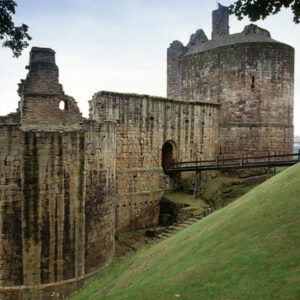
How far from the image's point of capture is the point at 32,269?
941cm

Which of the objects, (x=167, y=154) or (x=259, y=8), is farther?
(x=167, y=154)

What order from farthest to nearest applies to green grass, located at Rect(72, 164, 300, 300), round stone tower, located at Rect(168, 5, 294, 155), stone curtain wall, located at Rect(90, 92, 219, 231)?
round stone tower, located at Rect(168, 5, 294, 155) < stone curtain wall, located at Rect(90, 92, 219, 231) < green grass, located at Rect(72, 164, 300, 300)

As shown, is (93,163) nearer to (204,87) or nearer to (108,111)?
(108,111)

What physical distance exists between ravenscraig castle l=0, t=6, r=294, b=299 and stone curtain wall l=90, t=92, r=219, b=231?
0.16 feet

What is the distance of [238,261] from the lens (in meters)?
5.32

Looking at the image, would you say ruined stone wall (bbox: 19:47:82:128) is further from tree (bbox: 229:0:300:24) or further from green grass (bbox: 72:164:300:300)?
tree (bbox: 229:0:300:24)

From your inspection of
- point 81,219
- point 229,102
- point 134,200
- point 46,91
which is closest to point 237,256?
point 81,219

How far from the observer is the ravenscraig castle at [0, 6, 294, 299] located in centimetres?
936

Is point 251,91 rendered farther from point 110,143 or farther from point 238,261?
point 238,261

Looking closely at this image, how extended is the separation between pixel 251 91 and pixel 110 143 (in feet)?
35.9

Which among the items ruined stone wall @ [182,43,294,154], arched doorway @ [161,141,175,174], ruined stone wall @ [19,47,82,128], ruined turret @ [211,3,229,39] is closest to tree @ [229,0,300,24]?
ruined stone wall @ [19,47,82,128]

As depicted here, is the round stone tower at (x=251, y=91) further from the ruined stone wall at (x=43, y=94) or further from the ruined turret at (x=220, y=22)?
the ruined stone wall at (x=43, y=94)

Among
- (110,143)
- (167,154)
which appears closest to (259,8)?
(110,143)

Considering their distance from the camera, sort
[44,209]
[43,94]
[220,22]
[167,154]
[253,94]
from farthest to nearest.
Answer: [220,22] → [253,94] → [167,154] → [43,94] → [44,209]
